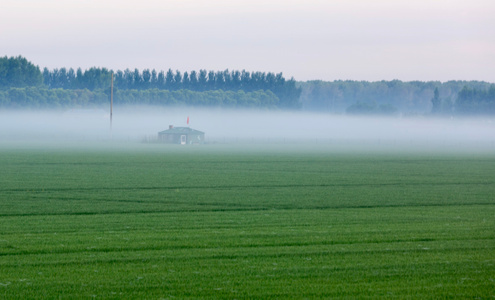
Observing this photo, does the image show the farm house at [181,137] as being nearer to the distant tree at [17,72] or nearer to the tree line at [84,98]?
the tree line at [84,98]

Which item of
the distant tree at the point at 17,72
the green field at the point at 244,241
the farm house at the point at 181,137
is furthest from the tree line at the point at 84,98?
the green field at the point at 244,241

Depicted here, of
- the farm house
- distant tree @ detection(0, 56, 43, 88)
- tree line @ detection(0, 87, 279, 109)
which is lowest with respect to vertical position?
the farm house

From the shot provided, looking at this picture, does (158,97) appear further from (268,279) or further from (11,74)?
(268,279)

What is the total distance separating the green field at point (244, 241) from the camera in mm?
11172

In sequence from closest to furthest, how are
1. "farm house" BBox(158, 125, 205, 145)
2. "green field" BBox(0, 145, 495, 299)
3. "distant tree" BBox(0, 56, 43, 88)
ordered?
1. "green field" BBox(0, 145, 495, 299)
2. "farm house" BBox(158, 125, 205, 145)
3. "distant tree" BBox(0, 56, 43, 88)

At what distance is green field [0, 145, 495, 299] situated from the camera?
11.2m

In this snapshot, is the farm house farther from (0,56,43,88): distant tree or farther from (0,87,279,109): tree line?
(0,56,43,88): distant tree

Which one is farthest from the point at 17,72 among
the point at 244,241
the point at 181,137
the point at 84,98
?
the point at 244,241

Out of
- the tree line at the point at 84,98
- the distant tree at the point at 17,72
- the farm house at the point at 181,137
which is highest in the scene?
the distant tree at the point at 17,72

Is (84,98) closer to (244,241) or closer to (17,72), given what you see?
(17,72)

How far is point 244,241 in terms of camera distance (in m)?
15.4

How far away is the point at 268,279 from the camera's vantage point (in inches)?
459

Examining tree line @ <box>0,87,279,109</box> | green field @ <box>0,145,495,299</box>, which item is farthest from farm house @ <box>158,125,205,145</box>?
green field @ <box>0,145,495,299</box>

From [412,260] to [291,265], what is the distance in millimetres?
2352
